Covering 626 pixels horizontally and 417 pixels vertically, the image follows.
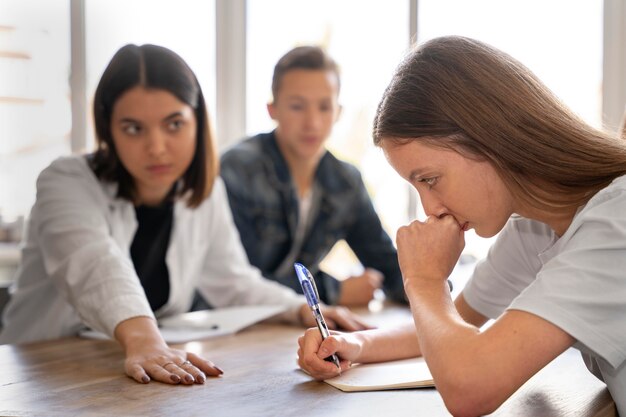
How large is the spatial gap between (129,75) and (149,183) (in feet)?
0.81

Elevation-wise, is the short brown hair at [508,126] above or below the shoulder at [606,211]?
above

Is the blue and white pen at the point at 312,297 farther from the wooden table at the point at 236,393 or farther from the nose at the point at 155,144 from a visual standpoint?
the nose at the point at 155,144

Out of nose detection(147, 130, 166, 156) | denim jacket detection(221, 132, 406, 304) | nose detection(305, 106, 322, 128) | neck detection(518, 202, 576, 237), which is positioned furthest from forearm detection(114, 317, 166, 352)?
nose detection(305, 106, 322, 128)

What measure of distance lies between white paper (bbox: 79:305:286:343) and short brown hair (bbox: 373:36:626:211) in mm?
713

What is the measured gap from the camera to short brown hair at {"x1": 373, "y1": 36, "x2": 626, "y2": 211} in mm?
1082

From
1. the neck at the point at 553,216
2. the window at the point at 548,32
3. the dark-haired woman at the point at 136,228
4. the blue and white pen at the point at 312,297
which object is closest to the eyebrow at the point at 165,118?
the dark-haired woman at the point at 136,228

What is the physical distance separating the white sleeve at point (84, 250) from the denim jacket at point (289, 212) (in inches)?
30.5

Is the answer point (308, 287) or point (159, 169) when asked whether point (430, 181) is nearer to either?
point (308, 287)

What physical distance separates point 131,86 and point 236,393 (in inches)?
33.0

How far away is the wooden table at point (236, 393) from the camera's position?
3.44 feet

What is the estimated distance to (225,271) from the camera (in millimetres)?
2070

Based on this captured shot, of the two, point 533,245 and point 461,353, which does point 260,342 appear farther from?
point 461,353

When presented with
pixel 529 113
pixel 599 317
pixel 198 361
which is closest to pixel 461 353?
pixel 599 317

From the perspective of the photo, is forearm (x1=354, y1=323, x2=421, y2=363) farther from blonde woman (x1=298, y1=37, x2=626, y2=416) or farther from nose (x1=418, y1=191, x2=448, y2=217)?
nose (x1=418, y1=191, x2=448, y2=217)
